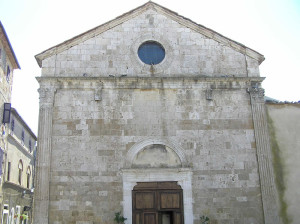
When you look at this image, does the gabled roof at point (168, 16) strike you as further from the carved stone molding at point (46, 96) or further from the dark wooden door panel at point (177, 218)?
the dark wooden door panel at point (177, 218)

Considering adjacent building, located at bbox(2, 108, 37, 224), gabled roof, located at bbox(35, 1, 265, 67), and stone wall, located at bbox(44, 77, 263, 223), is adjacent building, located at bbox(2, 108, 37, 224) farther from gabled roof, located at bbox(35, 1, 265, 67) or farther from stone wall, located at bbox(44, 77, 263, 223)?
stone wall, located at bbox(44, 77, 263, 223)

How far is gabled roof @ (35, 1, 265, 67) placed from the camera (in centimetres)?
1395

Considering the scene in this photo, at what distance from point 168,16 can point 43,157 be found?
25.2 feet

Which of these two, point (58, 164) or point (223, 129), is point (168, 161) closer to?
point (223, 129)

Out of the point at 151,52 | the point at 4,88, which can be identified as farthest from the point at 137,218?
the point at 4,88

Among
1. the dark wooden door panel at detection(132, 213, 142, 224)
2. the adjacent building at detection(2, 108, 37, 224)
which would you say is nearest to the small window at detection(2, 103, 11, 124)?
the adjacent building at detection(2, 108, 37, 224)

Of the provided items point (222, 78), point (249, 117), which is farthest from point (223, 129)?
point (222, 78)

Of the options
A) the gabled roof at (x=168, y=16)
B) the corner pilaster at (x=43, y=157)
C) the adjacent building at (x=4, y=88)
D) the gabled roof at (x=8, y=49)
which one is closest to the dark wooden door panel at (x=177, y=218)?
the corner pilaster at (x=43, y=157)

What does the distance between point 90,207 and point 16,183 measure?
13.4 m

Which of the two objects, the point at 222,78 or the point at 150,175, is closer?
the point at 150,175

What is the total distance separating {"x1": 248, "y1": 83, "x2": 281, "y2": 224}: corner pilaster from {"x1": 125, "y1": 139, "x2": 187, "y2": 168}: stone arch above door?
295 centimetres

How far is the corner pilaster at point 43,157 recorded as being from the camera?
11.9m

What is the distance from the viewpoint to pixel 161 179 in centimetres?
1266

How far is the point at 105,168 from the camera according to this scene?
12555 mm
